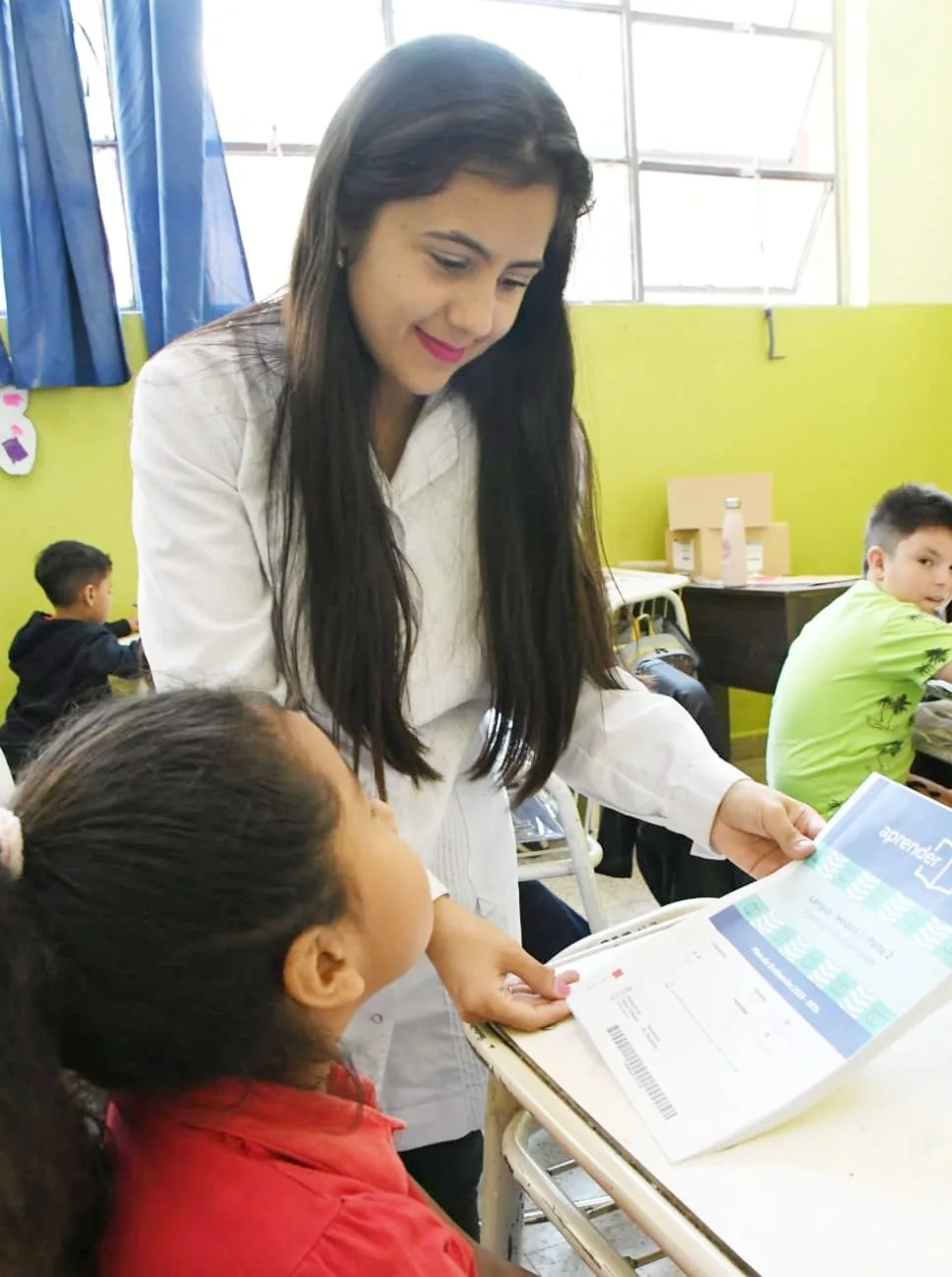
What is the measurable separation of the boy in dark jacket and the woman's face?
4.99 feet

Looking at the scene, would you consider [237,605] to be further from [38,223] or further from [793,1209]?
[38,223]

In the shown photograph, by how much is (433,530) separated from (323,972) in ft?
1.58

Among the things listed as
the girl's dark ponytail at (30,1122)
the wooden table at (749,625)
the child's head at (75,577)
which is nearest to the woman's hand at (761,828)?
the girl's dark ponytail at (30,1122)

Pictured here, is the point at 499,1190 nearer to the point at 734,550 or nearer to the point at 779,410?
the point at 734,550

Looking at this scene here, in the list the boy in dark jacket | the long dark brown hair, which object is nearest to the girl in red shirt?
the long dark brown hair

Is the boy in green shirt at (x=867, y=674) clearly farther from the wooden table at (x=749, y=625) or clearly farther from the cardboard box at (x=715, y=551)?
the cardboard box at (x=715, y=551)

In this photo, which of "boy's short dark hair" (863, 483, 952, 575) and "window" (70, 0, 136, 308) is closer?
"boy's short dark hair" (863, 483, 952, 575)

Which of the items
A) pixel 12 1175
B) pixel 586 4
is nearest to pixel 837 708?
pixel 12 1175

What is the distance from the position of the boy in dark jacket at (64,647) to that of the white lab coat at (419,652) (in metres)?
1.42

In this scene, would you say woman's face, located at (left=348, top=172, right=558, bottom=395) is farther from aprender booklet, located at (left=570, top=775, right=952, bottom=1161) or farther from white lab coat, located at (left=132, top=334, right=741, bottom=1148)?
aprender booklet, located at (left=570, top=775, right=952, bottom=1161)

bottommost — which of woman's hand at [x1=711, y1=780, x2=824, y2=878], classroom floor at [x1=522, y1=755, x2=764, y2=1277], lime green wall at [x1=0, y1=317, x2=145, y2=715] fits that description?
classroom floor at [x1=522, y1=755, x2=764, y2=1277]

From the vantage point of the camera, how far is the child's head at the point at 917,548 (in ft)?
7.11

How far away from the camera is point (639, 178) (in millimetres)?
3426

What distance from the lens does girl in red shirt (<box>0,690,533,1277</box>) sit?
0.51m
